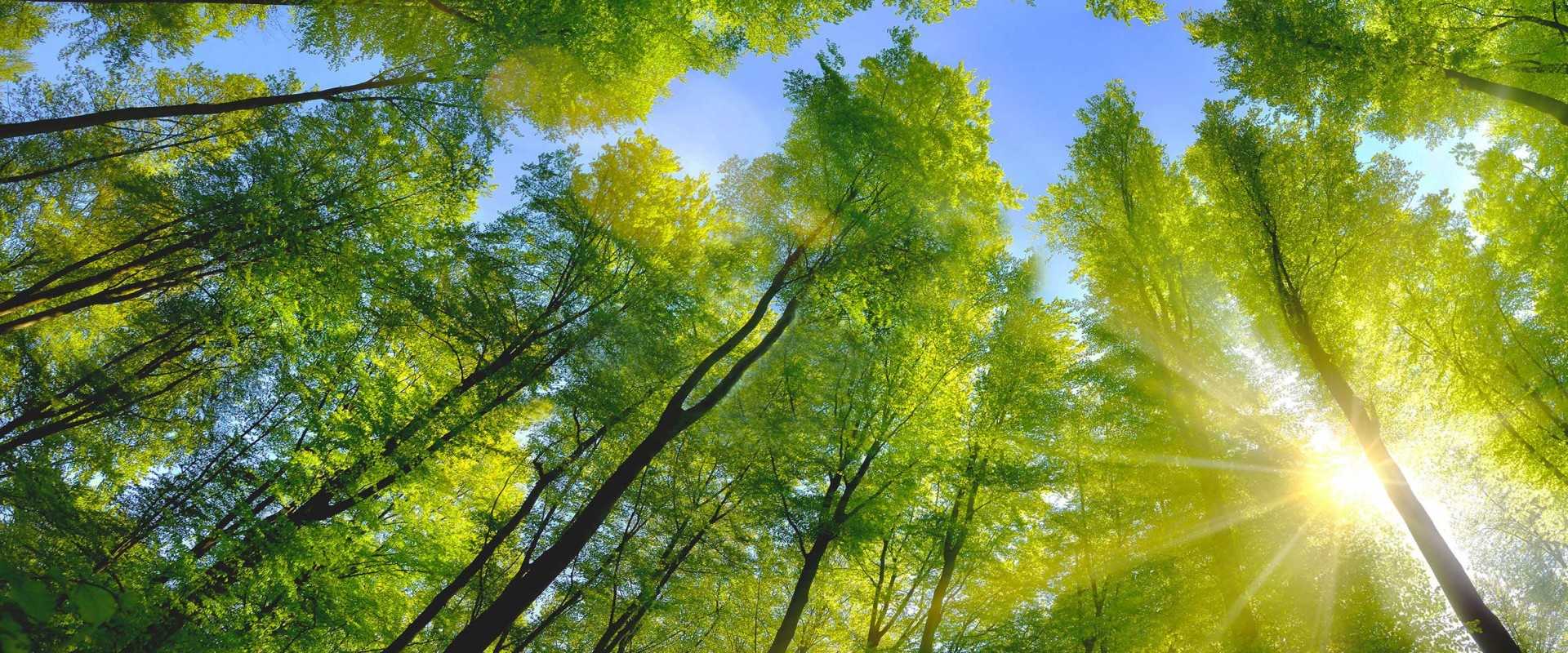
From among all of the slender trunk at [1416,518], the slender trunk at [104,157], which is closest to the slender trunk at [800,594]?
the slender trunk at [1416,518]

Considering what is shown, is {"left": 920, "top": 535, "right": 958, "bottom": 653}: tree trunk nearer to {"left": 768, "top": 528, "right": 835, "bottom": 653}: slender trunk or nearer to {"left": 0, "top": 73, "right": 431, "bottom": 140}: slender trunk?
{"left": 768, "top": 528, "right": 835, "bottom": 653}: slender trunk

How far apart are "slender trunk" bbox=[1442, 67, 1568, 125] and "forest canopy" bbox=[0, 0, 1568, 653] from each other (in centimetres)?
5

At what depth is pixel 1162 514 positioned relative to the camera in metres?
10.8

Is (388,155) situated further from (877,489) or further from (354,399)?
(877,489)

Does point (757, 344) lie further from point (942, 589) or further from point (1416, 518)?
point (1416, 518)

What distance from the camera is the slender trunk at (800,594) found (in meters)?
8.09

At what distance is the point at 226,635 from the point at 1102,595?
547 inches

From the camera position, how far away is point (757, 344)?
33.3ft

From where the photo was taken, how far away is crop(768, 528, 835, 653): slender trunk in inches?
318

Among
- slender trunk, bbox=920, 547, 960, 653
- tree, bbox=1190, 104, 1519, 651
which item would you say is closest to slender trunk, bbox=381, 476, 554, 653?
slender trunk, bbox=920, 547, 960, 653

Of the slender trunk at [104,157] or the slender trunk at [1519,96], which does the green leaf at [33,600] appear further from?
the slender trunk at [1519,96]

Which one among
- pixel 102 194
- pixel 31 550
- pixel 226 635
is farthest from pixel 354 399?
pixel 102 194

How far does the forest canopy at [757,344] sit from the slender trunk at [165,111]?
79 millimetres

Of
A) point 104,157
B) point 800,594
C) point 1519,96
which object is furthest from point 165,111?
point 1519,96
